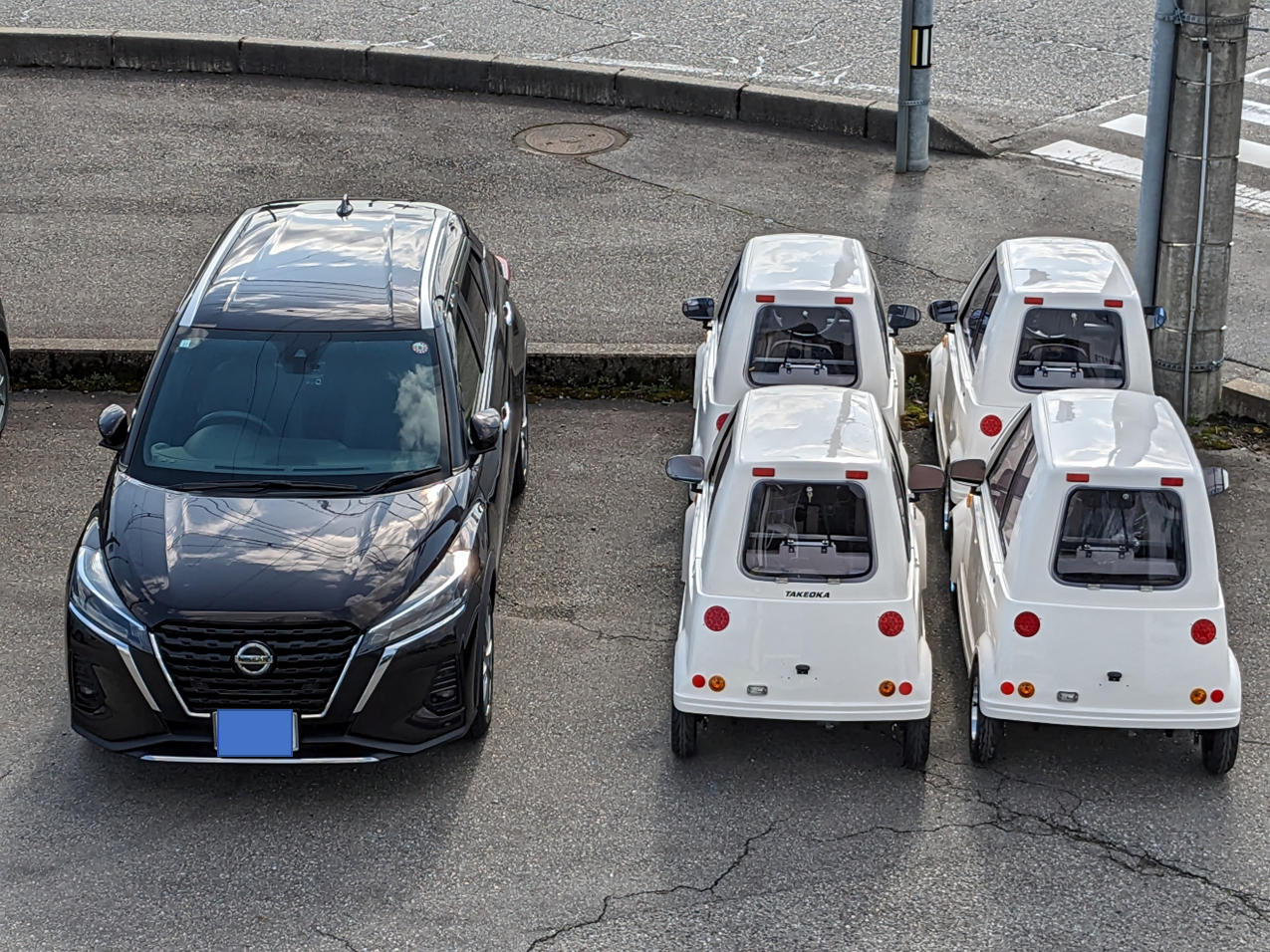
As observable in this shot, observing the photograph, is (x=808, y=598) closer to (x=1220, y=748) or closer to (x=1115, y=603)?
(x=1115, y=603)

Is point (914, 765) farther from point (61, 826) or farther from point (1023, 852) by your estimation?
point (61, 826)

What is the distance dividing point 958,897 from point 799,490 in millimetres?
1900

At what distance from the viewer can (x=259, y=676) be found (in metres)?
6.74

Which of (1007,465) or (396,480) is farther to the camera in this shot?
(1007,465)

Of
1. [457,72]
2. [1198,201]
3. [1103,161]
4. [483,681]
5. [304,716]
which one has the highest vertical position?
[457,72]

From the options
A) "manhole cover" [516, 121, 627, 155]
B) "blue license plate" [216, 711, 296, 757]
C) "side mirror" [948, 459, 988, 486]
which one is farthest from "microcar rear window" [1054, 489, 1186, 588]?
"manhole cover" [516, 121, 627, 155]

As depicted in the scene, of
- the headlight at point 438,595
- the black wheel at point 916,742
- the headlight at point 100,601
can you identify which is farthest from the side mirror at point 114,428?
the black wheel at point 916,742

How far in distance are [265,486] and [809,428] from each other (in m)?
2.64

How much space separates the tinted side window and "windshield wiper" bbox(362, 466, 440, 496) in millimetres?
2861

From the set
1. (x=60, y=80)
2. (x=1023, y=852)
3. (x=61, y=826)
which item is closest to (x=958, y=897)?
(x=1023, y=852)

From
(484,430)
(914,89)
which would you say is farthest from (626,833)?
(914,89)

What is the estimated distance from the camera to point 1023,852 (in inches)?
266

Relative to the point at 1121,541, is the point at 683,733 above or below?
below

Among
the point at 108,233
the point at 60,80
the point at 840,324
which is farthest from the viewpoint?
the point at 60,80
